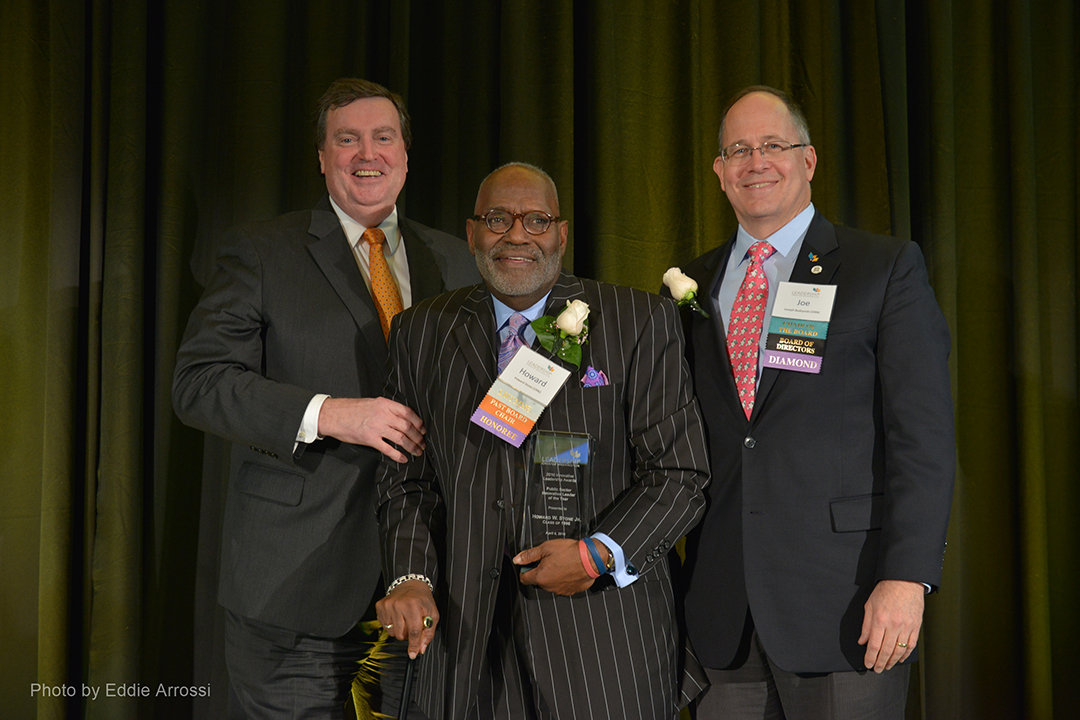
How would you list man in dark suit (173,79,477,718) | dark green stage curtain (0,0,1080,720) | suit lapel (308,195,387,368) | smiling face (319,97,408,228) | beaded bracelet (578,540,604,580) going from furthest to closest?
dark green stage curtain (0,0,1080,720) < smiling face (319,97,408,228) < suit lapel (308,195,387,368) < man in dark suit (173,79,477,718) < beaded bracelet (578,540,604,580)

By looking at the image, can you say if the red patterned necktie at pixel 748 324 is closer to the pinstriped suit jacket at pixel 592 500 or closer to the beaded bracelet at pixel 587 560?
the pinstriped suit jacket at pixel 592 500

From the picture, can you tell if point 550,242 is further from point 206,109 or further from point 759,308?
point 206,109

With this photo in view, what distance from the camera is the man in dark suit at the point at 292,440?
2.12 m

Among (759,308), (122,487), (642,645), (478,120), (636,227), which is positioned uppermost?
(478,120)

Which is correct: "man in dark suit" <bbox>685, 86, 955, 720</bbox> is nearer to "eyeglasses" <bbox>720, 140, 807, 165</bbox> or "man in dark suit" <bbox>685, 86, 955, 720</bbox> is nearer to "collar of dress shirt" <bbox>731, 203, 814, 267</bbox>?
"collar of dress shirt" <bbox>731, 203, 814, 267</bbox>

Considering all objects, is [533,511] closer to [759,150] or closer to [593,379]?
[593,379]

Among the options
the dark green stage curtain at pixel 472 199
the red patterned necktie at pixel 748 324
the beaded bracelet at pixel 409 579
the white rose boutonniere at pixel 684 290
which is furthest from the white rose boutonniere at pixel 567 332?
the dark green stage curtain at pixel 472 199

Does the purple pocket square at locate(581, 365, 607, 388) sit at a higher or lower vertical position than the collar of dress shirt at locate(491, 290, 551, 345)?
lower

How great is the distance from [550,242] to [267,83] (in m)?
1.69

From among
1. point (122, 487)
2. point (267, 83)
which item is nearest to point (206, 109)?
point (267, 83)

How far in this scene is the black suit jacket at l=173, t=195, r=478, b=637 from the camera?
2123mm

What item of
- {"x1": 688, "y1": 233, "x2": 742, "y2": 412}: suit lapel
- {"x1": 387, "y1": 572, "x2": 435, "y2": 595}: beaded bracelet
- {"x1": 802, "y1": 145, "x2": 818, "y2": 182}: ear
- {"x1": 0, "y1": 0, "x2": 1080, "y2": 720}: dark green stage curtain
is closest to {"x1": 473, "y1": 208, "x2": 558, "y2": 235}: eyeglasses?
{"x1": 688, "y1": 233, "x2": 742, "y2": 412}: suit lapel

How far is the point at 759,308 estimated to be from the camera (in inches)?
79.3

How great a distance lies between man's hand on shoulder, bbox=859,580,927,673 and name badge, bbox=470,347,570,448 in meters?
0.82
